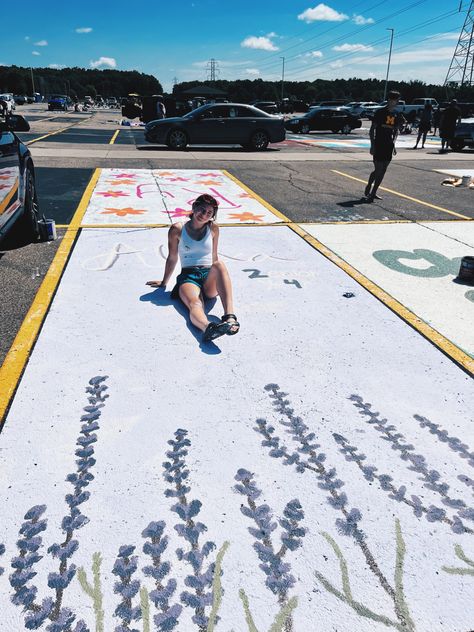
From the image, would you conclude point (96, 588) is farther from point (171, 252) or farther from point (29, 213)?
point (29, 213)

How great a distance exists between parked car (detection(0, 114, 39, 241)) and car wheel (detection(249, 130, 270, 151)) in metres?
12.0

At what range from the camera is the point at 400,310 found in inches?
173

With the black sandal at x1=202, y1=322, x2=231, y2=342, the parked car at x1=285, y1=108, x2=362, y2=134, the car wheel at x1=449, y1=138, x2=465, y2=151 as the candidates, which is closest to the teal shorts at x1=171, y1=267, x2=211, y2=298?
the black sandal at x1=202, y1=322, x2=231, y2=342

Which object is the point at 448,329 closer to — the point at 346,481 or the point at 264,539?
the point at 346,481

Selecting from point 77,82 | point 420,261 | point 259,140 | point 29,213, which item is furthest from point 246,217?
point 77,82

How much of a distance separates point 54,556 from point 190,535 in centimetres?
58

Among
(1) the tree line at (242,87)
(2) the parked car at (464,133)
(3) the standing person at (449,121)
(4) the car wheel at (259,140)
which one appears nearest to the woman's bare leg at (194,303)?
(4) the car wheel at (259,140)

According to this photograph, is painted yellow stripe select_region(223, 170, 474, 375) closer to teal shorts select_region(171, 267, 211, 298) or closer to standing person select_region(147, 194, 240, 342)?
standing person select_region(147, 194, 240, 342)

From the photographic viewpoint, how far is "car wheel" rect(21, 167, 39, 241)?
19.4 feet

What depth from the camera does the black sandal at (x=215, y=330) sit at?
11.9 ft

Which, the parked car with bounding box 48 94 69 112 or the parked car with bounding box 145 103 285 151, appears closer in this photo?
the parked car with bounding box 145 103 285 151

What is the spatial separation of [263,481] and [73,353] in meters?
1.80

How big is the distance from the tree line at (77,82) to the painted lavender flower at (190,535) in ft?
433

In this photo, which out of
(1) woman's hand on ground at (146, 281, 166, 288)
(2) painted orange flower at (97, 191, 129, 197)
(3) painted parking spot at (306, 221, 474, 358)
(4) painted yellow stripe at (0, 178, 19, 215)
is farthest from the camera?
(2) painted orange flower at (97, 191, 129, 197)
